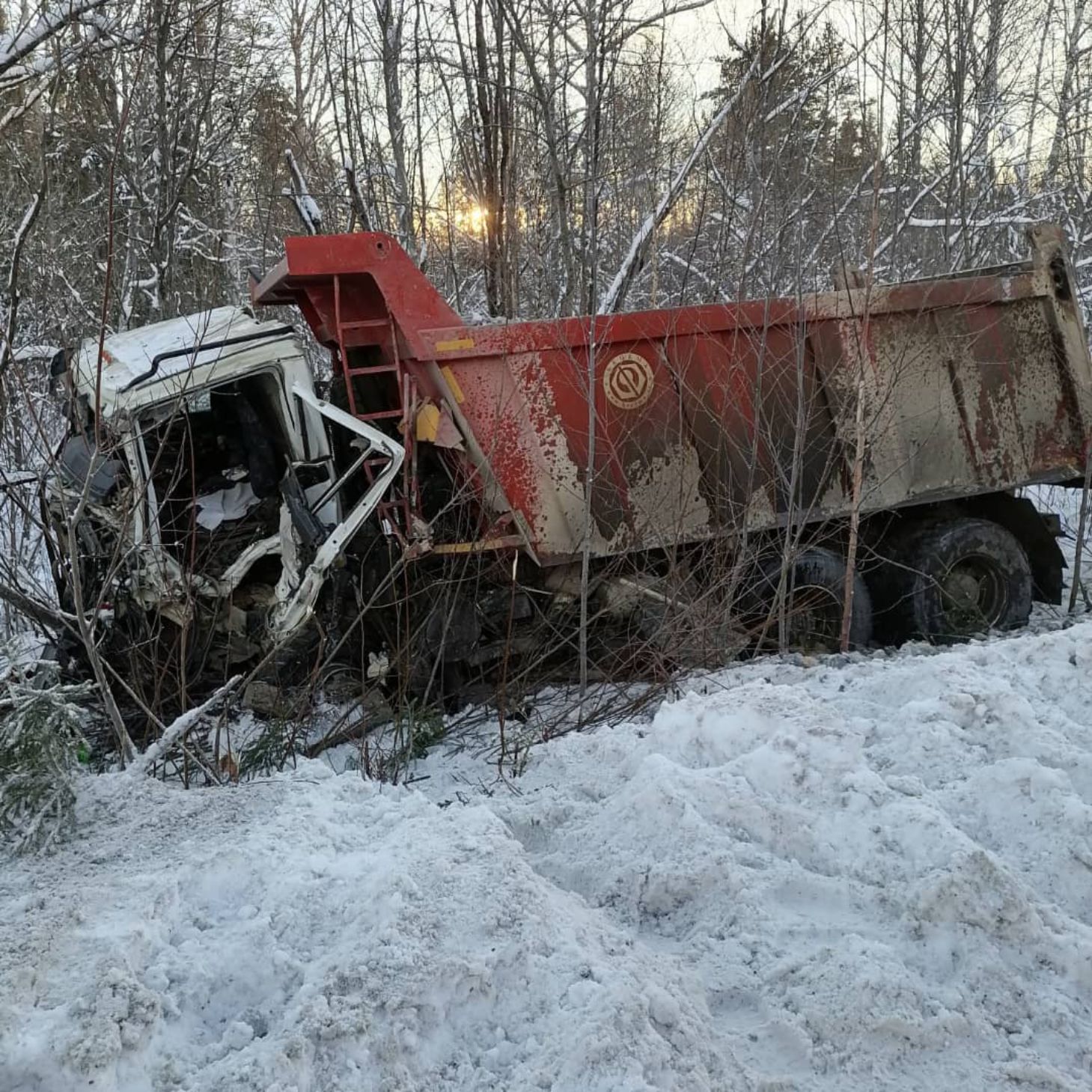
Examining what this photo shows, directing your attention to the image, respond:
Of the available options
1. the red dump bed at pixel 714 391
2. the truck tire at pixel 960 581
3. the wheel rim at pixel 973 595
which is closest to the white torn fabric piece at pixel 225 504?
the red dump bed at pixel 714 391

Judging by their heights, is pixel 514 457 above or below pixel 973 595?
above

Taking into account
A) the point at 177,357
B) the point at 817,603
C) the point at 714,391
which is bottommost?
the point at 817,603

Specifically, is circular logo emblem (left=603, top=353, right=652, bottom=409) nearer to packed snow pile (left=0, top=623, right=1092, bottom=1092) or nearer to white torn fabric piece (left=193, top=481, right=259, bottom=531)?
white torn fabric piece (left=193, top=481, right=259, bottom=531)

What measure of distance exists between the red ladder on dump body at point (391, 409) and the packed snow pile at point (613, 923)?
2.17 metres

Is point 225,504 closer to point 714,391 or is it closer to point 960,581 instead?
point 714,391

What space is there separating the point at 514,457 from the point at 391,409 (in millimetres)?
831

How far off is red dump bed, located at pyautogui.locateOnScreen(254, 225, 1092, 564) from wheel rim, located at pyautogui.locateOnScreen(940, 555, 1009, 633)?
0.61 m

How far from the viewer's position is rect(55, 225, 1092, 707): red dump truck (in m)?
5.33

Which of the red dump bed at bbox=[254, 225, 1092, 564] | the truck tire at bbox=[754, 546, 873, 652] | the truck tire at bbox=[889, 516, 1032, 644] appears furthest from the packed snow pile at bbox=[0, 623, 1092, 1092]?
the truck tire at bbox=[889, 516, 1032, 644]

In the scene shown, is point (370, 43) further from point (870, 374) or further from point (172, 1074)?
point (172, 1074)

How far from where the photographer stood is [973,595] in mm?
6988

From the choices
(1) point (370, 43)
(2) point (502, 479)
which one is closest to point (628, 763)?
(2) point (502, 479)

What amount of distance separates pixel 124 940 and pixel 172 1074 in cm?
40

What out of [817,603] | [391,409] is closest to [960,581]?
[817,603]
